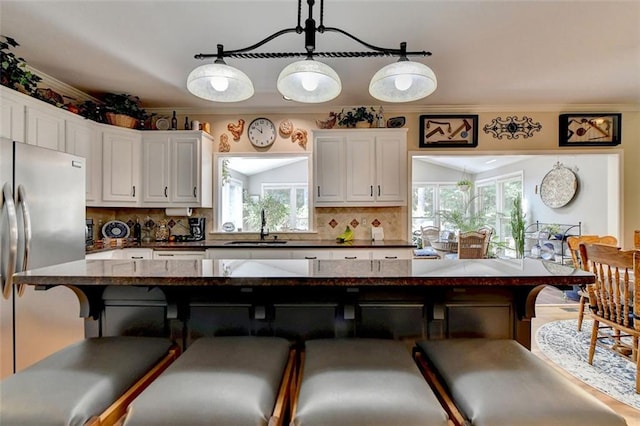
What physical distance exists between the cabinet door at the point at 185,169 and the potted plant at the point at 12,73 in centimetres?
139

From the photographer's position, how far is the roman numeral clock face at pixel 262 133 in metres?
4.14

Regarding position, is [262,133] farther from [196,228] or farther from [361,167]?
[196,228]

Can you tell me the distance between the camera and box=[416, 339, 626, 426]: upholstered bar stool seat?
34.6 inches

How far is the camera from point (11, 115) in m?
2.45

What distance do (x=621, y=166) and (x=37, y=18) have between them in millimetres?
6209

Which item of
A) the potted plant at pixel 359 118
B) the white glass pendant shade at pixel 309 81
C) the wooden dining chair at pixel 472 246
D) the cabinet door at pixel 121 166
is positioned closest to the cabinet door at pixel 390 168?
the potted plant at pixel 359 118

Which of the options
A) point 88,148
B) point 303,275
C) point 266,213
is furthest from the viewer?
point 266,213

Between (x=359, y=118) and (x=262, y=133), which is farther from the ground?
(x=359, y=118)

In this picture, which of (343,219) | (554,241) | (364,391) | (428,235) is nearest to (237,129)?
(343,219)

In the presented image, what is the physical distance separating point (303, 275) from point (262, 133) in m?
3.27

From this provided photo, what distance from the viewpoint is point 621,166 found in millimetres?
4012

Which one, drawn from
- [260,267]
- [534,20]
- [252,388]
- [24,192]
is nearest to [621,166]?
[534,20]

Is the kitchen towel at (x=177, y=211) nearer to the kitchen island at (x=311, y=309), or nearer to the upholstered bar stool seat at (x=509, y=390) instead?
the kitchen island at (x=311, y=309)

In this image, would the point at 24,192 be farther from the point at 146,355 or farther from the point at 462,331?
the point at 462,331
